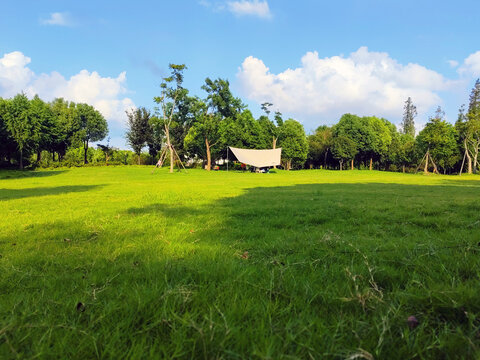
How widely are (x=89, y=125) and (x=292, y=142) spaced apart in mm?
39934

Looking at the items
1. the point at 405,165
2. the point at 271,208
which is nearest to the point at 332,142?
the point at 405,165

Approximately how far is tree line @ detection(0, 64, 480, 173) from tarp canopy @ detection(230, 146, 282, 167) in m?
5.77

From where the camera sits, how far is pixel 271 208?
630 centimetres

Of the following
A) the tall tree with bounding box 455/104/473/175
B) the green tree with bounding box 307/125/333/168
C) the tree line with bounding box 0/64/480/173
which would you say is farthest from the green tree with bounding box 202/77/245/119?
the tall tree with bounding box 455/104/473/175

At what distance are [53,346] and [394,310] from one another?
1777mm

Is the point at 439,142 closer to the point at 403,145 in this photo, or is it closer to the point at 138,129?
the point at 403,145

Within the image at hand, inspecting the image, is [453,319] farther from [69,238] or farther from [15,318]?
[69,238]

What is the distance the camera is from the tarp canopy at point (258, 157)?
42.1 m

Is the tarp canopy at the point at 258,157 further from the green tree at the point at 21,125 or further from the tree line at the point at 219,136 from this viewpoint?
the green tree at the point at 21,125

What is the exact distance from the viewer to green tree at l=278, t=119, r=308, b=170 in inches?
2127

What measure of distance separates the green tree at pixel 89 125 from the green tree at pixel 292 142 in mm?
36361

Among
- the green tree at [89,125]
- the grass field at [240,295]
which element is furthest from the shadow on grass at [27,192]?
the green tree at [89,125]

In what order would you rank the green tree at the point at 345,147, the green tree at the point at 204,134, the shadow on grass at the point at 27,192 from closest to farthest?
the shadow on grass at the point at 27,192 < the green tree at the point at 204,134 < the green tree at the point at 345,147

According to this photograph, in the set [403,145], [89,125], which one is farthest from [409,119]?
[89,125]
